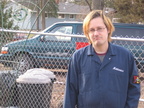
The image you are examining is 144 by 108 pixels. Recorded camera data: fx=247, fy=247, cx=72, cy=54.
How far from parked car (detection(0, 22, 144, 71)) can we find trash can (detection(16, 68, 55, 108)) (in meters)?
0.35

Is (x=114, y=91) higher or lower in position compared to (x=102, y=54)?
lower

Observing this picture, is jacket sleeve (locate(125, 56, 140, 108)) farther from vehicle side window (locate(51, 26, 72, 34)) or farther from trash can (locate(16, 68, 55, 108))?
vehicle side window (locate(51, 26, 72, 34))

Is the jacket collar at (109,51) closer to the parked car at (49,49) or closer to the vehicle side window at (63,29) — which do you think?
A: the parked car at (49,49)

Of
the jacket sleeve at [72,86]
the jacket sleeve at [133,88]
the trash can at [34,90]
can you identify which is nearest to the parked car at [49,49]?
the trash can at [34,90]

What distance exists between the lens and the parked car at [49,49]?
5.14 meters

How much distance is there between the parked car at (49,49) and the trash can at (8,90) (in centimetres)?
22

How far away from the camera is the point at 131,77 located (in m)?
2.25

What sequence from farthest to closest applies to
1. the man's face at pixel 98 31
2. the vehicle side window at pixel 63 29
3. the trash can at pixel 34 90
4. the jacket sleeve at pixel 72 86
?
the vehicle side window at pixel 63 29 < the trash can at pixel 34 90 < the jacket sleeve at pixel 72 86 < the man's face at pixel 98 31

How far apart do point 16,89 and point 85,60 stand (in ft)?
7.51

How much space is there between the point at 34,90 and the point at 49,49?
229 centimetres

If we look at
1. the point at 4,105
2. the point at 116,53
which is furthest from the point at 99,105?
the point at 4,105

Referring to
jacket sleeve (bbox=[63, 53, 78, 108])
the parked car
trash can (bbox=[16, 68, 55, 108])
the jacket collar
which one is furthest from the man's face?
trash can (bbox=[16, 68, 55, 108])

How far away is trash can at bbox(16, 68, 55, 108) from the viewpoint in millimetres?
4020

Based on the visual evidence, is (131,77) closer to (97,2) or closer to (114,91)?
(114,91)
